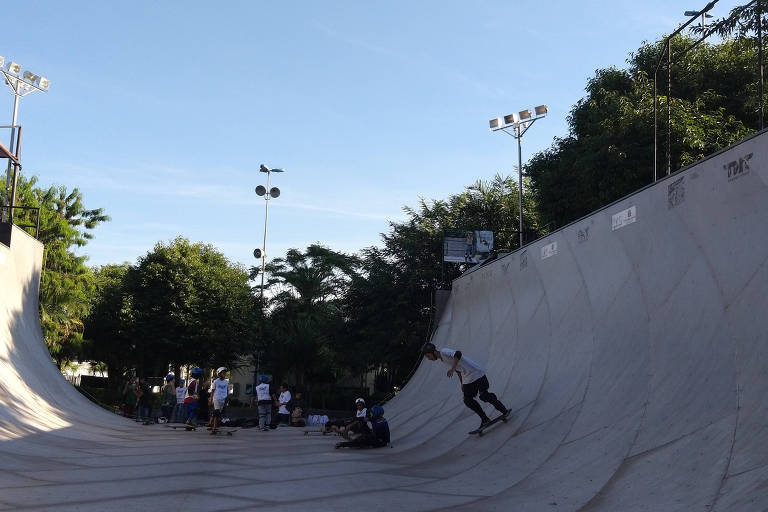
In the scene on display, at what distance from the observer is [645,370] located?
8500 mm

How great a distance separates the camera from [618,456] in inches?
288

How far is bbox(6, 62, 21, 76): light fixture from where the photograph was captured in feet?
98.7

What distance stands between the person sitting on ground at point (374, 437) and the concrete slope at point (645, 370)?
409mm

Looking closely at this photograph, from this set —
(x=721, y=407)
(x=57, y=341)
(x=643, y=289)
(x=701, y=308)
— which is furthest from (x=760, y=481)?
(x=57, y=341)

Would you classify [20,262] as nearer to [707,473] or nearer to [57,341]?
[707,473]

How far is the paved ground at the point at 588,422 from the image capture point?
251 inches

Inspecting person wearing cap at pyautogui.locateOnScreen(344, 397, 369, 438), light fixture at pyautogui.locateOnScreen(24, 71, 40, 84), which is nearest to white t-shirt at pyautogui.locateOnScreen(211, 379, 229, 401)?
person wearing cap at pyautogui.locateOnScreen(344, 397, 369, 438)

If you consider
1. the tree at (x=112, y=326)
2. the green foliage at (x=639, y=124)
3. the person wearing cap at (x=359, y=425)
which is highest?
the green foliage at (x=639, y=124)

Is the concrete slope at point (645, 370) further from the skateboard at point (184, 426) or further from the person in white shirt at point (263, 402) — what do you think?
the skateboard at point (184, 426)

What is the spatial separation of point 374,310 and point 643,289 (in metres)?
25.0

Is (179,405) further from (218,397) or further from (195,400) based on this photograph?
(218,397)

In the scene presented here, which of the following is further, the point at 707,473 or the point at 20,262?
the point at 20,262

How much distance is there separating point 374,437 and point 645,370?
634cm

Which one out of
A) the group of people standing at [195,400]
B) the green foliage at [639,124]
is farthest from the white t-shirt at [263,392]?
the green foliage at [639,124]
